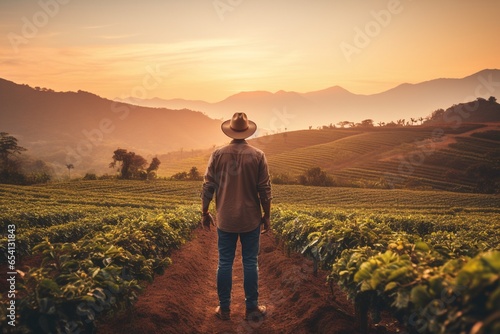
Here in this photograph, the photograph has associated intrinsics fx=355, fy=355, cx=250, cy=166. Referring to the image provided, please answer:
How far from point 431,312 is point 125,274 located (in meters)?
3.72

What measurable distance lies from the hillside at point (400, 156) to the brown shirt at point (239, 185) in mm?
65380

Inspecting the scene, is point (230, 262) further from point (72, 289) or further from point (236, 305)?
point (72, 289)

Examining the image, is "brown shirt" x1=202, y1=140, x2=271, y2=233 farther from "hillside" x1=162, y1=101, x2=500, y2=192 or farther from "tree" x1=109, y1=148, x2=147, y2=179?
"tree" x1=109, y1=148, x2=147, y2=179

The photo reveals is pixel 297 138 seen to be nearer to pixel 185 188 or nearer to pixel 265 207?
pixel 185 188

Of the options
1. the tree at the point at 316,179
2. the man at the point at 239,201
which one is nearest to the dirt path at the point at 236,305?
the man at the point at 239,201

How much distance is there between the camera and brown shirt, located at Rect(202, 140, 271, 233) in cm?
544

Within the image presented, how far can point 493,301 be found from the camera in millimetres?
1940

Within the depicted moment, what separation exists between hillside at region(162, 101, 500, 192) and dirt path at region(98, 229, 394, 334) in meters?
62.8

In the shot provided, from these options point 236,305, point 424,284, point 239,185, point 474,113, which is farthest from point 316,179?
point 474,113

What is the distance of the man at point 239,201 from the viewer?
5461 millimetres

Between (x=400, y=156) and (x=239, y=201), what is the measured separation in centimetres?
9834

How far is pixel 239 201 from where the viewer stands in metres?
5.44

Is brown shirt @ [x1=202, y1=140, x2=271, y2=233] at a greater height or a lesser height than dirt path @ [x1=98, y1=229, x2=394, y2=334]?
greater

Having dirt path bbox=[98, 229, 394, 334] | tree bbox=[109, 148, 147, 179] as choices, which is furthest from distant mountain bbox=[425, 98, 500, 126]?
dirt path bbox=[98, 229, 394, 334]
